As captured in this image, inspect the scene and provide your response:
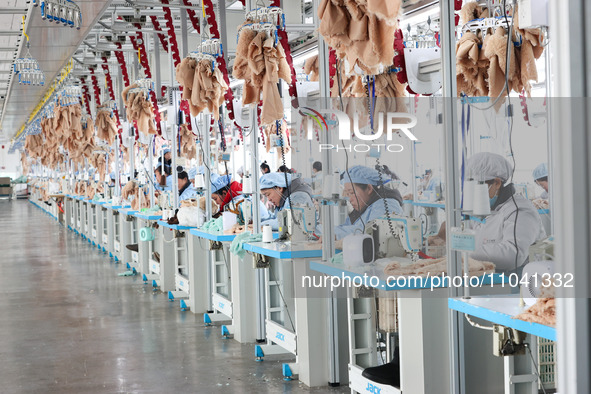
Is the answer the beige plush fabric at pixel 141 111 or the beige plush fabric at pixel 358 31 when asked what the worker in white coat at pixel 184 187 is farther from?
the beige plush fabric at pixel 358 31

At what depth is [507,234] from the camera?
4.74m

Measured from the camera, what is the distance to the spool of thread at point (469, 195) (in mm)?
3215

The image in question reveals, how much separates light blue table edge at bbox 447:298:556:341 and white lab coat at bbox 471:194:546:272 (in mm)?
1458

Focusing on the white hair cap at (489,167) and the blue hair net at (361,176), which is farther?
the blue hair net at (361,176)

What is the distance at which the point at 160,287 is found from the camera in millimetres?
9469

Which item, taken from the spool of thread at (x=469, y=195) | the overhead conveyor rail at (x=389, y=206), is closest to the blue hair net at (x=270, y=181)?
the overhead conveyor rail at (x=389, y=206)

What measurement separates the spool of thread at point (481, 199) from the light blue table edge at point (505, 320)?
406 millimetres

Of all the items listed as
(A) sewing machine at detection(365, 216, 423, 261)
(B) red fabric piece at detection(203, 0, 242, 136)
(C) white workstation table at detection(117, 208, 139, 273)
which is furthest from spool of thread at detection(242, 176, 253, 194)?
(C) white workstation table at detection(117, 208, 139, 273)

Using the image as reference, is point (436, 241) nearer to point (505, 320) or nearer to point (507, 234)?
point (507, 234)

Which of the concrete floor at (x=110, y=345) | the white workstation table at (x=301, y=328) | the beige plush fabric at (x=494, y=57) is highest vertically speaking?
the beige plush fabric at (x=494, y=57)

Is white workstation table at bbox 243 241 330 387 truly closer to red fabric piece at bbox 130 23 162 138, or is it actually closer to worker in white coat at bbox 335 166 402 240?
worker in white coat at bbox 335 166 402 240

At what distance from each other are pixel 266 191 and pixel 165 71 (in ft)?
15.7

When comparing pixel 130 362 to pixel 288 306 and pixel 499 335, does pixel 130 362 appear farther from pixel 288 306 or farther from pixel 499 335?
pixel 499 335

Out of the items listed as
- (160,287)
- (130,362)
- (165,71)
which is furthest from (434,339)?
(165,71)
